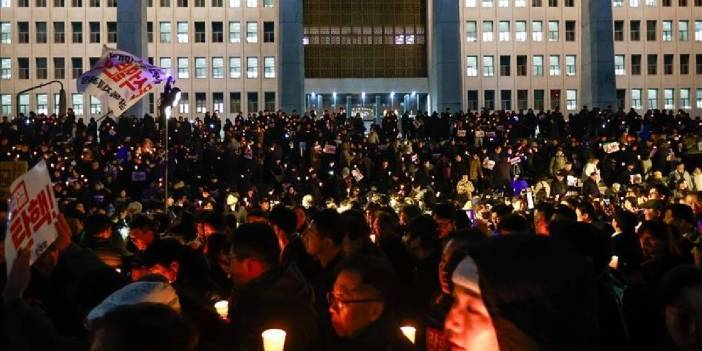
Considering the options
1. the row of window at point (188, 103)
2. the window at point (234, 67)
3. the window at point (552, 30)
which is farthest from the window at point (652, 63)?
the window at point (234, 67)

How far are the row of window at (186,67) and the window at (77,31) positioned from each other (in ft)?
4.83

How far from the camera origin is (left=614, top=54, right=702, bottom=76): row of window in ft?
237

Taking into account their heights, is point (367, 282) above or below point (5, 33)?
below

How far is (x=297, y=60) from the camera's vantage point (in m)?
48.2

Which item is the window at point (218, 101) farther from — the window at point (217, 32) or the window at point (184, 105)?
the window at point (217, 32)

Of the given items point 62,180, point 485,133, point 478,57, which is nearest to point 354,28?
point 478,57

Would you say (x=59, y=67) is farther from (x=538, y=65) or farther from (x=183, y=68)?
(x=538, y=65)

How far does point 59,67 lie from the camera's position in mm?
69250

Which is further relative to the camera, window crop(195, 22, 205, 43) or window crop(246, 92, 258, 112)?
window crop(195, 22, 205, 43)

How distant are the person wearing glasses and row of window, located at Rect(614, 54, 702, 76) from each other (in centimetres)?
7209

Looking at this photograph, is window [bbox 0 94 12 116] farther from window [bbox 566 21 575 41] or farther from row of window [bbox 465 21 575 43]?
window [bbox 566 21 575 41]

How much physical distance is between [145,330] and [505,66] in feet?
230

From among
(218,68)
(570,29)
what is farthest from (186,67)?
(570,29)

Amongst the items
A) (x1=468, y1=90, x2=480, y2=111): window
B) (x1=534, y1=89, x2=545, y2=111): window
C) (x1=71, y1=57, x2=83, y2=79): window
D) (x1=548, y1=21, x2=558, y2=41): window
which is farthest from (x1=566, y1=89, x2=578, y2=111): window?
(x1=71, y1=57, x2=83, y2=79): window
